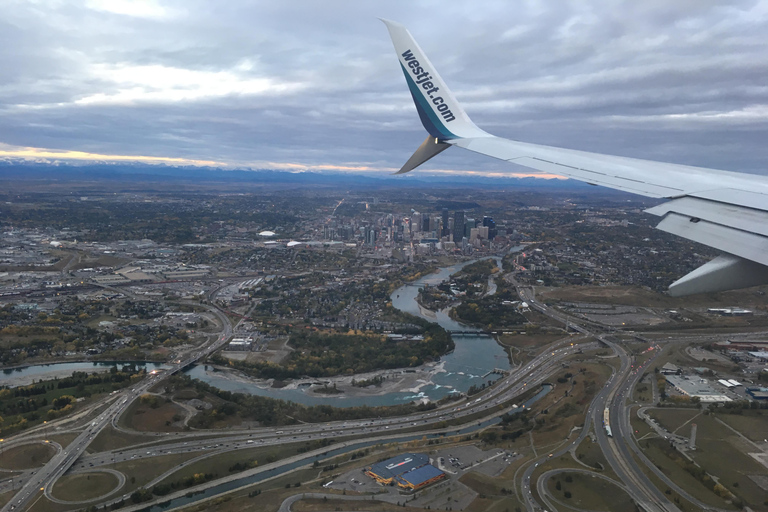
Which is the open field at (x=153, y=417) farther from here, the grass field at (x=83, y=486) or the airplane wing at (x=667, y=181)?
the airplane wing at (x=667, y=181)

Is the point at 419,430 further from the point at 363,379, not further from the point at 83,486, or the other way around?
the point at 83,486

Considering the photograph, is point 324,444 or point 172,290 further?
point 172,290

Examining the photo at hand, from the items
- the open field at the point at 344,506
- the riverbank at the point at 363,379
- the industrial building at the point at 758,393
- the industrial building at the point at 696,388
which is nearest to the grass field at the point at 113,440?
the riverbank at the point at 363,379

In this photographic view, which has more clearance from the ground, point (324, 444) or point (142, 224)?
point (142, 224)

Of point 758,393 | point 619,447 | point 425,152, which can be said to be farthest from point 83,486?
point 758,393

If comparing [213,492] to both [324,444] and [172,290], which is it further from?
[172,290]

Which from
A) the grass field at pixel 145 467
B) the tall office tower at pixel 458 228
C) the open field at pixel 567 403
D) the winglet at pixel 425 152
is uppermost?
the winglet at pixel 425 152

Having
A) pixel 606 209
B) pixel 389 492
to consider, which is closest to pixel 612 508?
pixel 389 492
